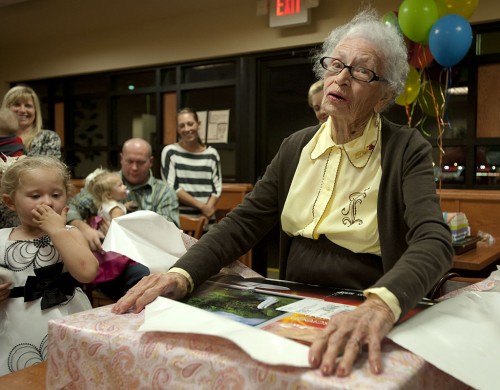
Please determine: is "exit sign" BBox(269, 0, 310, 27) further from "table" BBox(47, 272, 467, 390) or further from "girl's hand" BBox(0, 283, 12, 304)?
"table" BBox(47, 272, 467, 390)

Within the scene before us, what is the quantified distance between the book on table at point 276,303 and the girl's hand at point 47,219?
516 millimetres

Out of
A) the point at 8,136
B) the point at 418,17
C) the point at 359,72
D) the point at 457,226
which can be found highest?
the point at 418,17

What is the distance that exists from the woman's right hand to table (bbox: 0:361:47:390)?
0.20m

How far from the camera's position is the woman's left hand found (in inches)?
22.6

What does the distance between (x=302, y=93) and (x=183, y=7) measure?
1.64 metres

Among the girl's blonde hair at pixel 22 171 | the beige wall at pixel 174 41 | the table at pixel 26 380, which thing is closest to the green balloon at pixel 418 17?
the beige wall at pixel 174 41

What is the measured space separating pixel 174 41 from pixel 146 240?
5050mm

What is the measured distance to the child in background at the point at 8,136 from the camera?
2301mm

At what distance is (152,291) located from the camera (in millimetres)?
883

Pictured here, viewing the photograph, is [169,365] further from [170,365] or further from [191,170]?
[191,170]

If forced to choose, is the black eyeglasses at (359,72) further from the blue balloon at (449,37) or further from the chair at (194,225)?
the blue balloon at (449,37)

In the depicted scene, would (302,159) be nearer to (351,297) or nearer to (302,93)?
(351,297)

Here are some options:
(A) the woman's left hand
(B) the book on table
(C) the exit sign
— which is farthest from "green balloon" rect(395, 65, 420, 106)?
(A) the woman's left hand

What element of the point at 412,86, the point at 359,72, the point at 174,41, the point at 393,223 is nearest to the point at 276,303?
the point at 393,223
